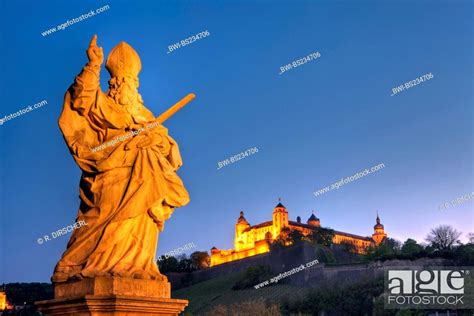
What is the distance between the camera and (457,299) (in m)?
49.0

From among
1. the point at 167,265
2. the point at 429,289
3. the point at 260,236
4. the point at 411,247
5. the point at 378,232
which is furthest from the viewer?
the point at 378,232

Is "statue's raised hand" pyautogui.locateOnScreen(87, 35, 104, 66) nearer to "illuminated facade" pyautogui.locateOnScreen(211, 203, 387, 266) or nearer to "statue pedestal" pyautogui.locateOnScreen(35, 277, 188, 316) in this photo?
"statue pedestal" pyautogui.locateOnScreen(35, 277, 188, 316)

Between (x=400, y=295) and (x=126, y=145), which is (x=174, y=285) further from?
(x=126, y=145)

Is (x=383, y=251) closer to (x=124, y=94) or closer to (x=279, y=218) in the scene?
(x=279, y=218)

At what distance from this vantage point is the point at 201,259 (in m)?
114

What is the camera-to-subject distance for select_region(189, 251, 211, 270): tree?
111 metres

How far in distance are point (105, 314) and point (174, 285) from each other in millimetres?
89790

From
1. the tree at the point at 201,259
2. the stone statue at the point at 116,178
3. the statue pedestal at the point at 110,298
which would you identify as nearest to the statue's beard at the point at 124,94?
the stone statue at the point at 116,178

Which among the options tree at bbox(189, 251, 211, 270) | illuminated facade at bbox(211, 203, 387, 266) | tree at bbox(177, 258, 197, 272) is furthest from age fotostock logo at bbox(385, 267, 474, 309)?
tree at bbox(189, 251, 211, 270)

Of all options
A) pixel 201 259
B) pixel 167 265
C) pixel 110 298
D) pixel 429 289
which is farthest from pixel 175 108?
pixel 201 259

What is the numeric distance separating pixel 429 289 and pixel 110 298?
172 ft

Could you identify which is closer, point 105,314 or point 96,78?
point 105,314

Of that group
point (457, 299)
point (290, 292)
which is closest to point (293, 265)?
point (290, 292)

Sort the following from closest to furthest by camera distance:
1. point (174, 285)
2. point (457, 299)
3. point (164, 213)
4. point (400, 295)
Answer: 1. point (164, 213)
2. point (457, 299)
3. point (400, 295)
4. point (174, 285)
